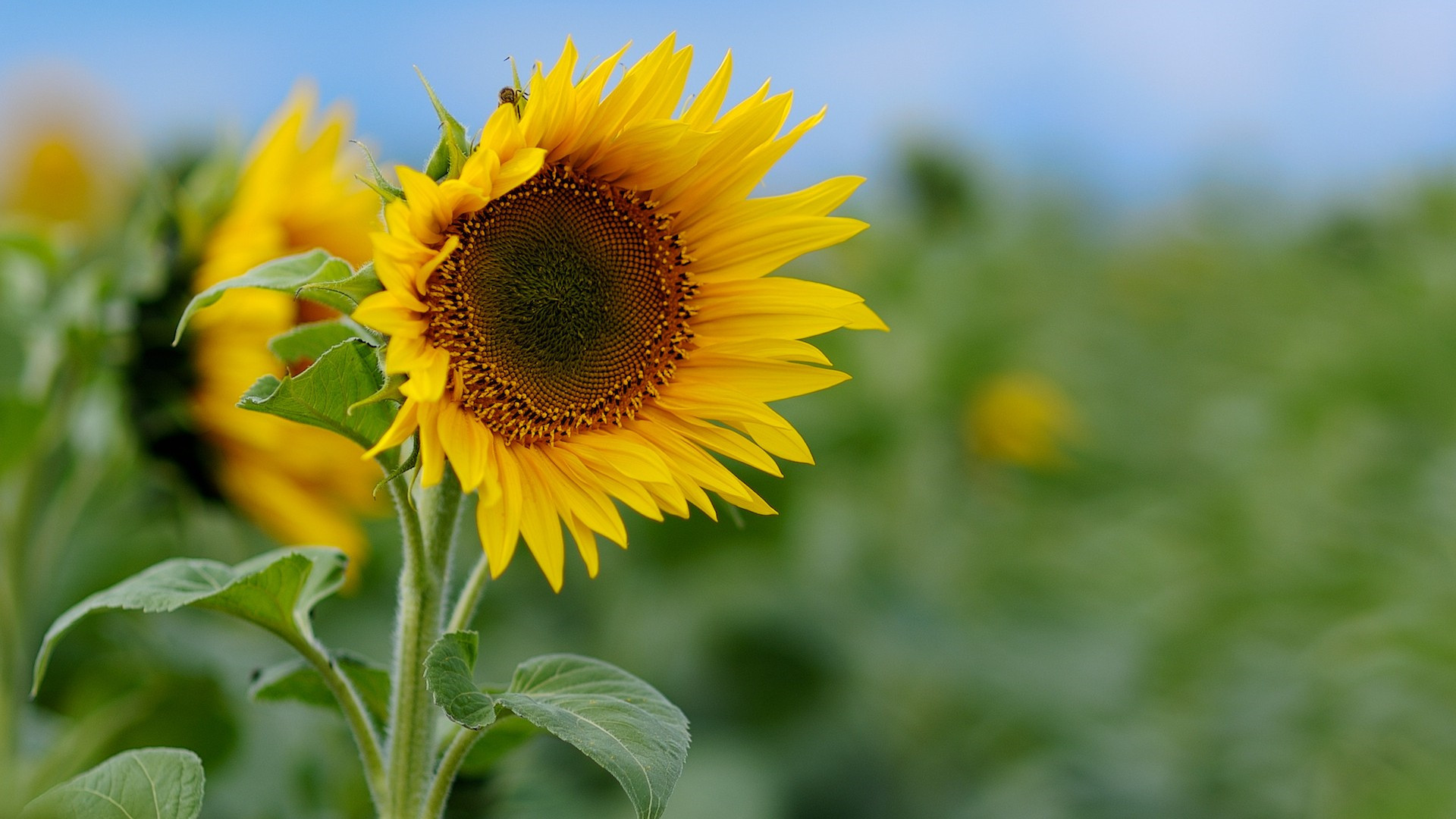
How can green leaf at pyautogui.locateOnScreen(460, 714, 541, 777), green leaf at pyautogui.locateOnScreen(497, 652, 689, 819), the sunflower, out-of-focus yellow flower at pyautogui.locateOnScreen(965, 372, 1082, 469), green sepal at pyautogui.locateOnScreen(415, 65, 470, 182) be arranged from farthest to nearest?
out-of-focus yellow flower at pyautogui.locateOnScreen(965, 372, 1082, 469), the sunflower, green leaf at pyautogui.locateOnScreen(460, 714, 541, 777), green sepal at pyautogui.locateOnScreen(415, 65, 470, 182), green leaf at pyautogui.locateOnScreen(497, 652, 689, 819)

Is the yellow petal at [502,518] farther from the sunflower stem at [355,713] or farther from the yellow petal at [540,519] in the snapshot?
the sunflower stem at [355,713]

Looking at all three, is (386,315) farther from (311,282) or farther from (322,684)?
(322,684)

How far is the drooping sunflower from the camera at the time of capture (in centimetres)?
80

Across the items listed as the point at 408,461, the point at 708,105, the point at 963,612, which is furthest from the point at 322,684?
the point at 963,612

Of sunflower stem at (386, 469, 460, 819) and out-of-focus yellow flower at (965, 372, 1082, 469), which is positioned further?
out-of-focus yellow flower at (965, 372, 1082, 469)

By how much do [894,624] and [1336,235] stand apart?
148 inches

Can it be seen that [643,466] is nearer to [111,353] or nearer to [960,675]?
[111,353]

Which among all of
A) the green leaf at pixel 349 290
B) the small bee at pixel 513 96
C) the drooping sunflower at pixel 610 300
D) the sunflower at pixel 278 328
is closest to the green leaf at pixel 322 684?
the drooping sunflower at pixel 610 300

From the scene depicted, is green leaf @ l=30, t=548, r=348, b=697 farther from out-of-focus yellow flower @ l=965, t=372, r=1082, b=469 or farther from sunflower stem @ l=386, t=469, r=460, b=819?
out-of-focus yellow flower @ l=965, t=372, r=1082, b=469

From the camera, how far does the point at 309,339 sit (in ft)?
2.85

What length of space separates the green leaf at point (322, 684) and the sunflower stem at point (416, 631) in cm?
7

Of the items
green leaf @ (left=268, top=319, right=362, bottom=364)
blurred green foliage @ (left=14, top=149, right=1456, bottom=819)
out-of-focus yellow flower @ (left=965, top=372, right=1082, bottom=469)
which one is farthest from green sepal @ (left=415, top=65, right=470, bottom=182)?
out-of-focus yellow flower @ (left=965, top=372, right=1082, bottom=469)

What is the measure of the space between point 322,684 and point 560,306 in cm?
32

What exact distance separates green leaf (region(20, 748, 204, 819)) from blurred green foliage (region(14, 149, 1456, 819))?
0.38m
